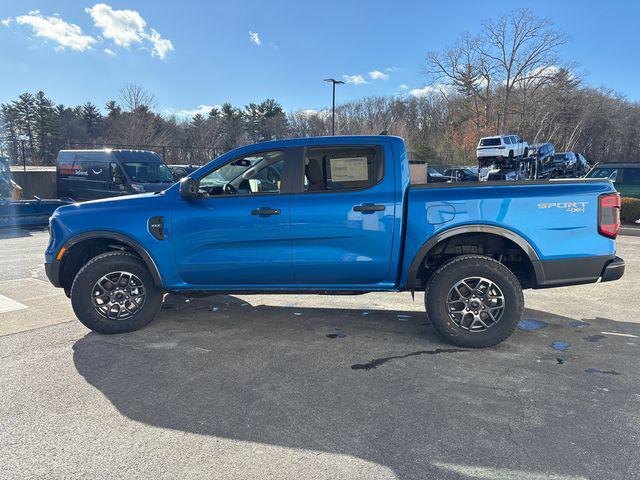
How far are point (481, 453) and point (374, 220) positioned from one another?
209 cm

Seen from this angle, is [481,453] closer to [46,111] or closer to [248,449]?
[248,449]

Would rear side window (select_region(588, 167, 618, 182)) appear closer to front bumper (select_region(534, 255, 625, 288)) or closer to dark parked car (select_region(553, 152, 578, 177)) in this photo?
front bumper (select_region(534, 255, 625, 288))

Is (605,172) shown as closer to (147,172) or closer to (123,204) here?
(147,172)

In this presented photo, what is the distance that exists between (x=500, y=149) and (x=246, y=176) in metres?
26.1

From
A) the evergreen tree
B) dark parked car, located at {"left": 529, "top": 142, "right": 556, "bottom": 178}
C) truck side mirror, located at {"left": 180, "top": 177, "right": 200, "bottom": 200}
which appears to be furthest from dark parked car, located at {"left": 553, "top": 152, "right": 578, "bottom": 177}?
the evergreen tree

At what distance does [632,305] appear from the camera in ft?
17.6

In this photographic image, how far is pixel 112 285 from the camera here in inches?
173

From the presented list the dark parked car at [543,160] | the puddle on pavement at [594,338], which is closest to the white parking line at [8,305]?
the puddle on pavement at [594,338]

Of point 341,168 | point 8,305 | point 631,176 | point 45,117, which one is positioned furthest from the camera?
point 45,117

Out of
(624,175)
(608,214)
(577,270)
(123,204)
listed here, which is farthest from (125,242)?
(624,175)

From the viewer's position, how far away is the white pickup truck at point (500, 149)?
27.1 meters

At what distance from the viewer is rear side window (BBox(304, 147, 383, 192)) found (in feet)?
13.6

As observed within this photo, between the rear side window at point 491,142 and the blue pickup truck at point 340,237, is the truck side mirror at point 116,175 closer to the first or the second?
the blue pickup truck at point 340,237

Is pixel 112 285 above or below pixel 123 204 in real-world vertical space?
below
